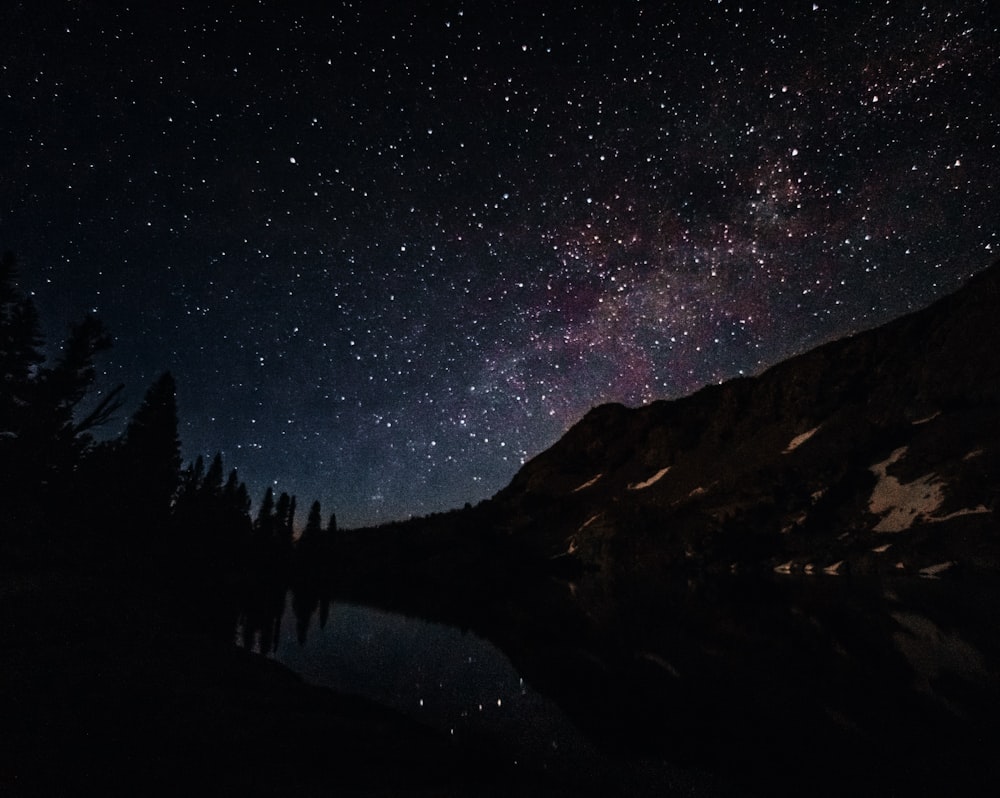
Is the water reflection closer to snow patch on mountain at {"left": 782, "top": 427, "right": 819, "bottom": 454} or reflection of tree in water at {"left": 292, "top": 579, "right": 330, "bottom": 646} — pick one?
reflection of tree in water at {"left": 292, "top": 579, "right": 330, "bottom": 646}

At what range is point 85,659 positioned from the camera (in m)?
11.5

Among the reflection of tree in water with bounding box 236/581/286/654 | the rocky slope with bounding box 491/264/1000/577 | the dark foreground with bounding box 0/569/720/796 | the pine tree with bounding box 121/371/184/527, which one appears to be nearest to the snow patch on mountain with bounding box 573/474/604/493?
the rocky slope with bounding box 491/264/1000/577

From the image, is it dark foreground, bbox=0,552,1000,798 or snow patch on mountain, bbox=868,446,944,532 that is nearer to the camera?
dark foreground, bbox=0,552,1000,798

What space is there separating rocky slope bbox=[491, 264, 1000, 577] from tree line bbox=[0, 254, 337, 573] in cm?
8249

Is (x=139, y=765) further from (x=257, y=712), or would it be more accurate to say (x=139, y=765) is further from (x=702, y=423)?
(x=702, y=423)

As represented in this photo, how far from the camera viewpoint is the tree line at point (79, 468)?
2586 centimetres

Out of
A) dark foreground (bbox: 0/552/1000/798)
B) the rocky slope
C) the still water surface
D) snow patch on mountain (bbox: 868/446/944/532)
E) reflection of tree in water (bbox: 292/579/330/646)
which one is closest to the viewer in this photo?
dark foreground (bbox: 0/552/1000/798)

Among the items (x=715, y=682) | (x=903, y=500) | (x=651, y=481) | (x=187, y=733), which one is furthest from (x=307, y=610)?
(x=651, y=481)

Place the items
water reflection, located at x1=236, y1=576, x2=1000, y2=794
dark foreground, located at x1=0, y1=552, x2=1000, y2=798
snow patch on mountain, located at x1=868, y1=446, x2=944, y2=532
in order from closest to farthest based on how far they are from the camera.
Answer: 1. dark foreground, located at x1=0, y1=552, x2=1000, y2=798
2. water reflection, located at x1=236, y1=576, x2=1000, y2=794
3. snow patch on mountain, located at x1=868, y1=446, x2=944, y2=532

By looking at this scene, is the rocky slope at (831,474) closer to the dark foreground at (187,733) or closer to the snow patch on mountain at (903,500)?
the snow patch on mountain at (903,500)

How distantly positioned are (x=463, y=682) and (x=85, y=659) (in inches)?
591

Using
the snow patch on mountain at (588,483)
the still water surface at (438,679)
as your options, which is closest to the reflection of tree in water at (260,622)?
the still water surface at (438,679)

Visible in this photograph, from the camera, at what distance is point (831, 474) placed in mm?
104688

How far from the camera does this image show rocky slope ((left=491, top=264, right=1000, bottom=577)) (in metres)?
80.4
